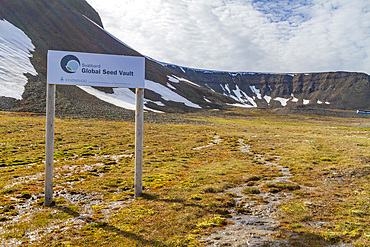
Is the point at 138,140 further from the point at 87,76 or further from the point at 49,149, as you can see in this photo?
the point at 49,149

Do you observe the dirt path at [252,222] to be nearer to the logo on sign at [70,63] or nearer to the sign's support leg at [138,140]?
the sign's support leg at [138,140]

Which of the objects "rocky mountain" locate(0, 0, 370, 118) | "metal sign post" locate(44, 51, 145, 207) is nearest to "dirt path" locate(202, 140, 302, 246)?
"metal sign post" locate(44, 51, 145, 207)

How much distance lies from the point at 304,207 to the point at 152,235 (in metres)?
7.67

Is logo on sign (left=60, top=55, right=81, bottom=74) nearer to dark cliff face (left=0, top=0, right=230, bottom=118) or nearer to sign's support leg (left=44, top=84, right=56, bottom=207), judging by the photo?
sign's support leg (left=44, top=84, right=56, bottom=207)

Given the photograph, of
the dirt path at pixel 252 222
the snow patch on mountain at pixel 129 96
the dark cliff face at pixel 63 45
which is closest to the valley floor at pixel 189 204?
the dirt path at pixel 252 222

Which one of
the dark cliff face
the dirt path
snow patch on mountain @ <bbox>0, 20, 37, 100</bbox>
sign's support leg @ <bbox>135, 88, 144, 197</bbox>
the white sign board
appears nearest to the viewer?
the dirt path

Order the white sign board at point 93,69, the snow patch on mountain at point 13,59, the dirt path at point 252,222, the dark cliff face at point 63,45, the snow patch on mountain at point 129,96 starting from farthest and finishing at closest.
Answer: the snow patch on mountain at point 129,96 < the snow patch on mountain at point 13,59 < the dark cliff face at point 63,45 < the white sign board at point 93,69 < the dirt path at point 252,222

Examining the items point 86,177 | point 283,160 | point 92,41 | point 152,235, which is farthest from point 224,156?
point 92,41

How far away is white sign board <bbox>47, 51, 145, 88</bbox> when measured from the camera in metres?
11.9

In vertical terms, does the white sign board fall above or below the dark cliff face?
below

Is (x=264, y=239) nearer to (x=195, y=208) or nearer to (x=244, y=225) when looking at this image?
(x=244, y=225)

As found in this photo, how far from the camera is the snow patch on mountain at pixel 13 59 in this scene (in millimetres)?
66625

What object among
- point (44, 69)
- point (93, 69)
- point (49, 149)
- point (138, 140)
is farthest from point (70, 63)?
point (44, 69)

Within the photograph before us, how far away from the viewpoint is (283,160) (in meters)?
24.1
